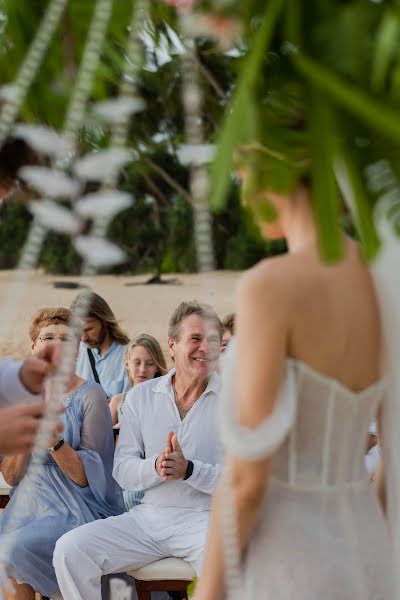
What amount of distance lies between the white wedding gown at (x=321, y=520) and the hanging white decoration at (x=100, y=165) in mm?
625

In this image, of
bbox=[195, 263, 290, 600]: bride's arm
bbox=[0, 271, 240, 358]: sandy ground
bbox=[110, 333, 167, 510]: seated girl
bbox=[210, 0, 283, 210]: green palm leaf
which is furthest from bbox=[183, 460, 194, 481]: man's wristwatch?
bbox=[0, 271, 240, 358]: sandy ground

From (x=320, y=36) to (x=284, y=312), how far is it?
54 centimetres

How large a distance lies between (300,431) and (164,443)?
6.49 feet

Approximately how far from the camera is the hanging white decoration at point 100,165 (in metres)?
1.75

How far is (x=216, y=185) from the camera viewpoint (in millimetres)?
1354

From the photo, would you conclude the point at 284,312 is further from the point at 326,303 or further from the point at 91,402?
the point at 91,402

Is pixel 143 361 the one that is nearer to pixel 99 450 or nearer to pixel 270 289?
pixel 99 450

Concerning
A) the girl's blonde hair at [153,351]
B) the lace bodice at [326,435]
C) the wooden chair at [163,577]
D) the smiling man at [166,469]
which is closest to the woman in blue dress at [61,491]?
the smiling man at [166,469]

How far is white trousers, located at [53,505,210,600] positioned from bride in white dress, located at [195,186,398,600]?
166 cm

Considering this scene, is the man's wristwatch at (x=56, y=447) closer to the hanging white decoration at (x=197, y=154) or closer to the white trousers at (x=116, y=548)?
the white trousers at (x=116, y=548)

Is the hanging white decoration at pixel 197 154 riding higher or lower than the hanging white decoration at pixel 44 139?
lower

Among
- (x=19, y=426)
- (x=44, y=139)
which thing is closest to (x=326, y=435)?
(x=19, y=426)

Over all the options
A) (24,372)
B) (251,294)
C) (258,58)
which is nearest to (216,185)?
(258,58)

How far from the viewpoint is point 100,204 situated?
174 cm
